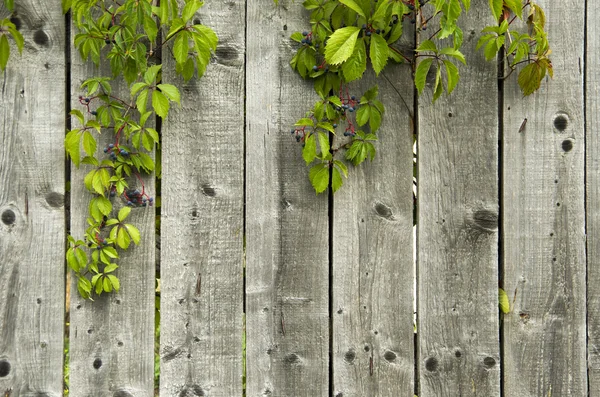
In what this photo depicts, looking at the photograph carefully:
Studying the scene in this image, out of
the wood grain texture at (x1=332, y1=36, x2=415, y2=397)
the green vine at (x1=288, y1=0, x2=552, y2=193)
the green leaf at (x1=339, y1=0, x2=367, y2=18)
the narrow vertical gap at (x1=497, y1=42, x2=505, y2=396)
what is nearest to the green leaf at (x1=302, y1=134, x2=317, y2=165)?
the green vine at (x1=288, y1=0, x2=552, y2=193)

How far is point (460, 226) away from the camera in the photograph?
177 centimetres

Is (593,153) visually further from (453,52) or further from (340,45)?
(340,45)

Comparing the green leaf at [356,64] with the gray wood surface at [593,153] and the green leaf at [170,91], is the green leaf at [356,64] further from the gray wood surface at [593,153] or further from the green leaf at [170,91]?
the gray wood surface at [593,153]

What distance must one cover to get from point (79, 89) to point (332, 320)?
1.06 metres

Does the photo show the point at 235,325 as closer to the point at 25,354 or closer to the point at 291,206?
the point at 291,206

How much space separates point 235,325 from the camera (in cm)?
177

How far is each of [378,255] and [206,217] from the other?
55cm

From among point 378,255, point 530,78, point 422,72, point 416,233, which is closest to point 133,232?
point 378,255

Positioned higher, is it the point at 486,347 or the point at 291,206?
the point at 291,206

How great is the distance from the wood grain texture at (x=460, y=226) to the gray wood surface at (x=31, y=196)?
1133mm

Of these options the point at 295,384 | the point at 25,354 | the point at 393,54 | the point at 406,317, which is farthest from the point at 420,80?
the point at 25,354

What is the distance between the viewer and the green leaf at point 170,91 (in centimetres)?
164

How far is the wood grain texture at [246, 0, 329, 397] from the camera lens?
176cm

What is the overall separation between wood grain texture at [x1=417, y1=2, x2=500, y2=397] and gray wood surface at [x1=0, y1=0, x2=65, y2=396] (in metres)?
1.13
